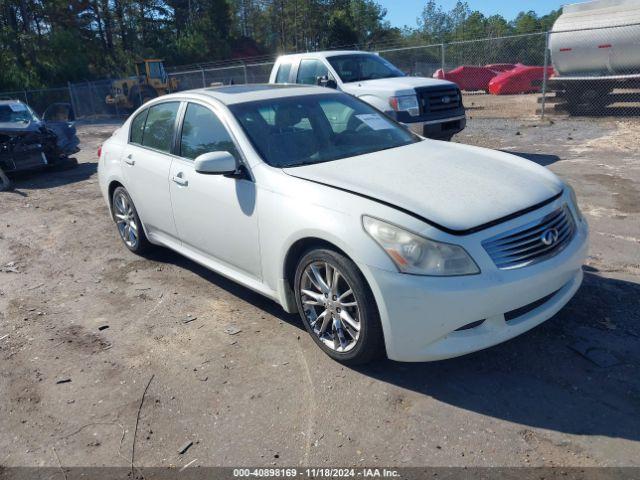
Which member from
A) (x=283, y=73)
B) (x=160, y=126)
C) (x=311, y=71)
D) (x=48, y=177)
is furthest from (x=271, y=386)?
(x=48, y=177)

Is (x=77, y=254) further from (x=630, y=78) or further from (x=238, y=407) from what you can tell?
(x=630, y=78)

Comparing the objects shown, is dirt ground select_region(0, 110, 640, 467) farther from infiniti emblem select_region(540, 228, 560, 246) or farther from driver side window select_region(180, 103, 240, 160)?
driver side window select_region(180, 103, 240, 160)

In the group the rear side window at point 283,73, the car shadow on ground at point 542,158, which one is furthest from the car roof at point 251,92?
the rear side window at point 283,73

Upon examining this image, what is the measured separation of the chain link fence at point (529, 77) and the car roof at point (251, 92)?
1060 centimetres

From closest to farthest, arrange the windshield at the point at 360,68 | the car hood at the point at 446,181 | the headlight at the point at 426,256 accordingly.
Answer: the headlight at the point at 426,256, the car hood at the point at 446,181, the windshield at the point at 360,68

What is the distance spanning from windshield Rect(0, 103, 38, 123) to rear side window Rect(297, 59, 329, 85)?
5506 millimetres

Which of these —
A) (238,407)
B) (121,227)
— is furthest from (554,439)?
(121,227)

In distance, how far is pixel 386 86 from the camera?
9227mm

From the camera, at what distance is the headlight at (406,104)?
8.92 meters

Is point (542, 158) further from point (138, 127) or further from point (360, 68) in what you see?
point (138, 127)

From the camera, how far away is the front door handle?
14.1 ft

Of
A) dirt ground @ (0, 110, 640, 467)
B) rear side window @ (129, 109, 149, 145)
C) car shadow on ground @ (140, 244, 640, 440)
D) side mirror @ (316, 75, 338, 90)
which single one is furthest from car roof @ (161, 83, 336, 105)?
side mirror @ (316, 75, 338, 90)

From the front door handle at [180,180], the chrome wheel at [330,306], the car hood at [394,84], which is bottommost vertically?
the chrome wheel at [330,306]

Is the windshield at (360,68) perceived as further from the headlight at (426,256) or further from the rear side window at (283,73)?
the headlight at (426,256)
